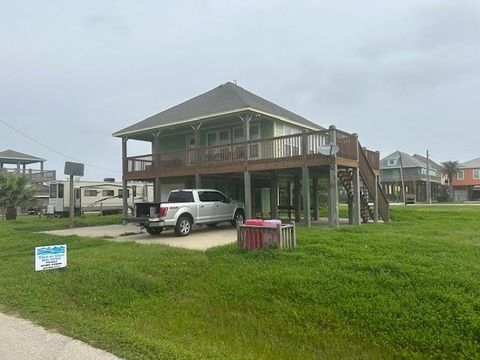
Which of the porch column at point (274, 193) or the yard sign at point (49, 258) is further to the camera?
the porch column at point (274, 193)

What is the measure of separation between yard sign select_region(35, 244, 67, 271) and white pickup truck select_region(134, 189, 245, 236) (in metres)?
5.47

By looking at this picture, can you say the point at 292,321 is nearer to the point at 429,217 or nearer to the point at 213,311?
the point at 213,311

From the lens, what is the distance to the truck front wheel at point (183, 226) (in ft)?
49.3

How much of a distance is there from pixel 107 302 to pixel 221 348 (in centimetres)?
282

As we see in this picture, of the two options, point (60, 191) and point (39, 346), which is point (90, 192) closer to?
point (60, 191)

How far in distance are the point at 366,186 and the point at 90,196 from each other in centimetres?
2280

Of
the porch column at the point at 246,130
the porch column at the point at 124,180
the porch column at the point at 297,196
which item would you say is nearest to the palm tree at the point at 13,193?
the porch column at the point at 124,180

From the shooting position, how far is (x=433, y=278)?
22.4 feet

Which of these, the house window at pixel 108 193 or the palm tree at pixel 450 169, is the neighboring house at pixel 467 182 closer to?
the palm tree at pixel 450 169

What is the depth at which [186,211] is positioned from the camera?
15.3 m

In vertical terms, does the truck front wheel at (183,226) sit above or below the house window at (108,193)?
below

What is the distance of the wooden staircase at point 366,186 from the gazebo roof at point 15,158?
40206 millimetres

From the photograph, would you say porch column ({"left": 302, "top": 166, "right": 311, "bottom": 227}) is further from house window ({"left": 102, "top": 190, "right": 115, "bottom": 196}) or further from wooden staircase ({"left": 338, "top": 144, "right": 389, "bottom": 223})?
house window ({"left": 102, "top": 190, "right": 115, "bottom": 196})

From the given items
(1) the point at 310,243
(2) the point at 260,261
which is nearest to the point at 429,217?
(1) the point at 310,243
